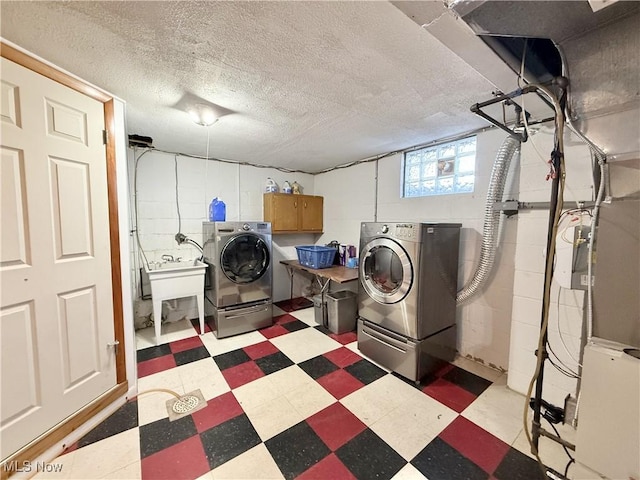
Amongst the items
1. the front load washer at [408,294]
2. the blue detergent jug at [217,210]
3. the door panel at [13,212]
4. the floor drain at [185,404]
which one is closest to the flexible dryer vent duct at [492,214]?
the front load washer at [408,294]

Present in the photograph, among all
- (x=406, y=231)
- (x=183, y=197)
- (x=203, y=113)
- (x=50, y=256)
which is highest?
(x=203, y=113)

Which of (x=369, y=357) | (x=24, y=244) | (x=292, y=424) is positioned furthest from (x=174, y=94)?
(x=369, y=357)

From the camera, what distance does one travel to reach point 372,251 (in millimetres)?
2428

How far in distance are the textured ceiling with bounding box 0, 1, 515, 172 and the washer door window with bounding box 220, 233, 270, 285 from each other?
4.21 ft

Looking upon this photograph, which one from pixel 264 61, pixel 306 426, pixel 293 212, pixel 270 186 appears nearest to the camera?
pixel 264 61

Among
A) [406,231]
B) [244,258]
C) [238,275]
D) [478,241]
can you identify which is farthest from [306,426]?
[478,241]

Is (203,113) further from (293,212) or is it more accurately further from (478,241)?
(478,241)

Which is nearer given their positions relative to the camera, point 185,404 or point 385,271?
point 185,404

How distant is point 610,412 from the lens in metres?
0.86

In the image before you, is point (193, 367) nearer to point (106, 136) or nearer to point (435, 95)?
point (106, 136)

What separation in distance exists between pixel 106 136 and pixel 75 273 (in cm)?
91

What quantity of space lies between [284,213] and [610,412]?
11.5 feet

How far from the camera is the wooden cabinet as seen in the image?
374 centimetres

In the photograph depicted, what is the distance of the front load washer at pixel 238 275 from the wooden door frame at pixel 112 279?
1088 millimetres
